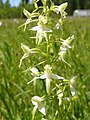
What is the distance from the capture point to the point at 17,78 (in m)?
2.12

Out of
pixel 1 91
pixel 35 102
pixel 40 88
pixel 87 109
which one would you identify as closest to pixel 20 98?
pixel 40 88

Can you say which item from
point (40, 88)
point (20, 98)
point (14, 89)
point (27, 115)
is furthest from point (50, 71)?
point (14, 89)

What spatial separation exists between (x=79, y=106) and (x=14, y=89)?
1.88ft

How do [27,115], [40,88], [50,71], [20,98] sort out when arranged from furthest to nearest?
[20,98]
[40,88]
[27,115]
[50,71]

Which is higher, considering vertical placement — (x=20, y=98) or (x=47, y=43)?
(x=47, y=43)

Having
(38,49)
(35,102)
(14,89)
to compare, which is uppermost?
(38,49)

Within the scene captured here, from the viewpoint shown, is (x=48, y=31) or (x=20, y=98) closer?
(x=48, y=31)

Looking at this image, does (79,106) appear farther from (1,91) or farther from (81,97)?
(1,91)

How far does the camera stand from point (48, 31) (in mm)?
1012

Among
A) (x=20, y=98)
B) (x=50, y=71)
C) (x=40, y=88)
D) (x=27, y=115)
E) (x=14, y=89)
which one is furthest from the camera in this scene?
(x=14, y=89)

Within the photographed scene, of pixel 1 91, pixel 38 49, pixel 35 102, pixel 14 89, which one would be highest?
pixel 38 49

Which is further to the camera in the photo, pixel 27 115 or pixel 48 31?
pixel 27 115

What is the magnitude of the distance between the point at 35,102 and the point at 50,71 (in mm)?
113

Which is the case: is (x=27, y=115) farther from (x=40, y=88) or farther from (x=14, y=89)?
(x=14, y=89)
